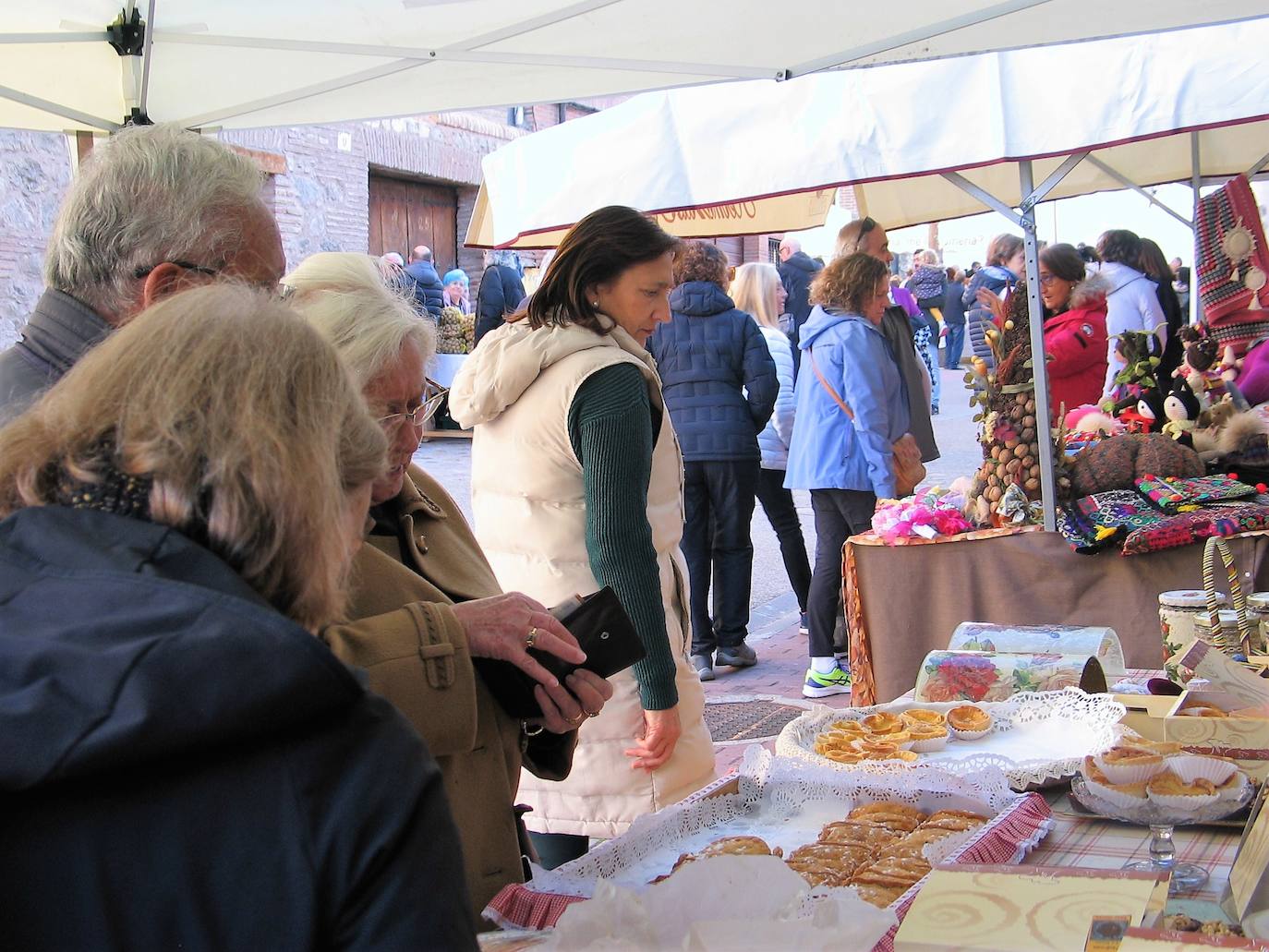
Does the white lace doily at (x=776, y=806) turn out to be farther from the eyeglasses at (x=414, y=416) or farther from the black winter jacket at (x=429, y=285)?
the black winter jacket at (x=429, y=285)

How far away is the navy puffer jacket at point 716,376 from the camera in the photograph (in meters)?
5.46

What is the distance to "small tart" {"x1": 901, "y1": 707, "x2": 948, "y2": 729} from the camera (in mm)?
2245

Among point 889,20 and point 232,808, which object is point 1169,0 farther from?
point 232,808

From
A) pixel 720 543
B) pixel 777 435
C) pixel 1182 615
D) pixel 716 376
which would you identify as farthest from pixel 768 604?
pixel 1182 615

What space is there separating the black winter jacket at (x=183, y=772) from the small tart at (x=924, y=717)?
1.57 metres

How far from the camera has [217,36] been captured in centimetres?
359

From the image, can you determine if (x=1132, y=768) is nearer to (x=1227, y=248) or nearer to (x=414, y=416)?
(x=414, y=416)

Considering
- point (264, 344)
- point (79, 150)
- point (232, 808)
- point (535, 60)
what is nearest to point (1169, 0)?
point (535, 60)

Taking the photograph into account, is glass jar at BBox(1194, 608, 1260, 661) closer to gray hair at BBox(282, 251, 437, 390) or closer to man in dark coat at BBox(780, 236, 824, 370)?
gray hair at BBox(282, 251, 437, 390)

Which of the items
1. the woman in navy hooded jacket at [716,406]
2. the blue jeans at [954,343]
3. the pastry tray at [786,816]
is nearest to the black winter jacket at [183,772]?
the pastry tray at [786,816]

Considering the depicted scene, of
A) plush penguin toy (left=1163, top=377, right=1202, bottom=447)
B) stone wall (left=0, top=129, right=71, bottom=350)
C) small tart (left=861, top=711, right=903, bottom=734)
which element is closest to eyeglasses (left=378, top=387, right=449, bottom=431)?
small tart (left=861, top=711, right=903, bottom=734)

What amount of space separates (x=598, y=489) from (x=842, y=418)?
2844 mm

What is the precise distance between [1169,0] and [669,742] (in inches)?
79.9

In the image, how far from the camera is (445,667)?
4.64 ft
